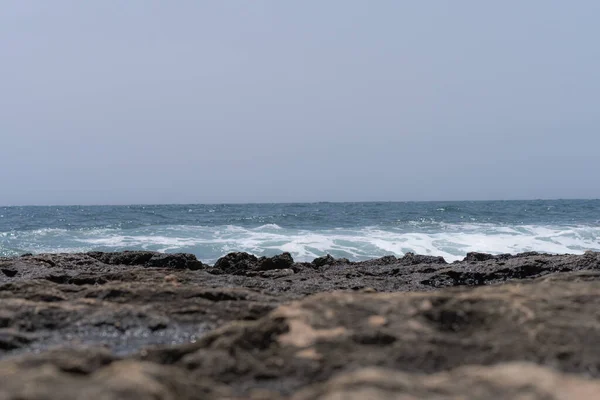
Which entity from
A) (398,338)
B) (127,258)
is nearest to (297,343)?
(398,338)

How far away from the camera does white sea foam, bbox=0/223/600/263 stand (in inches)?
490

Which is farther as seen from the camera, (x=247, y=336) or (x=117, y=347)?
(x=117, y=347)

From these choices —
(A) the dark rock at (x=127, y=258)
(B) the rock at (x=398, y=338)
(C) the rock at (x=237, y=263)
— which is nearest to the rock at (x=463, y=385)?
(B) the rock at (x=398, y=338)

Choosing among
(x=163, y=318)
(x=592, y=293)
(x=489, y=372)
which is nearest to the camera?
(x=489, y=372)

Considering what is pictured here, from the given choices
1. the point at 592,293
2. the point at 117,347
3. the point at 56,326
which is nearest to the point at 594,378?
the point at 592,293

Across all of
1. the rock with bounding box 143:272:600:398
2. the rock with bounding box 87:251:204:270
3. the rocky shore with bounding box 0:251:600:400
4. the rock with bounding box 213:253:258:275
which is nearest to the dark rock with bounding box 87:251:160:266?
the rock with bounding box 87:251:204:270

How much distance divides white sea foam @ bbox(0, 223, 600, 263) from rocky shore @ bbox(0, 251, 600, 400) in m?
8.58

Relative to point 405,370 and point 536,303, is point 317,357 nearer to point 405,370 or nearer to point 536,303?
point 405,370

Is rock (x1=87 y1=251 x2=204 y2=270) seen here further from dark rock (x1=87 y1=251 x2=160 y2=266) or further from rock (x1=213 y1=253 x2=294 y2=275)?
rock (x1=213 y1=253 x2=294 y2=275)

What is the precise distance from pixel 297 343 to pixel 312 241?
476 inches

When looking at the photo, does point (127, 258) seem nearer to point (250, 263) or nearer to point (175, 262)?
point (175, 262)

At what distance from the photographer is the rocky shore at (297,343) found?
1.50 m

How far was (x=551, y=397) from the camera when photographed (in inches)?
55.6

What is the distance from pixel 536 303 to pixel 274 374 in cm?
129
